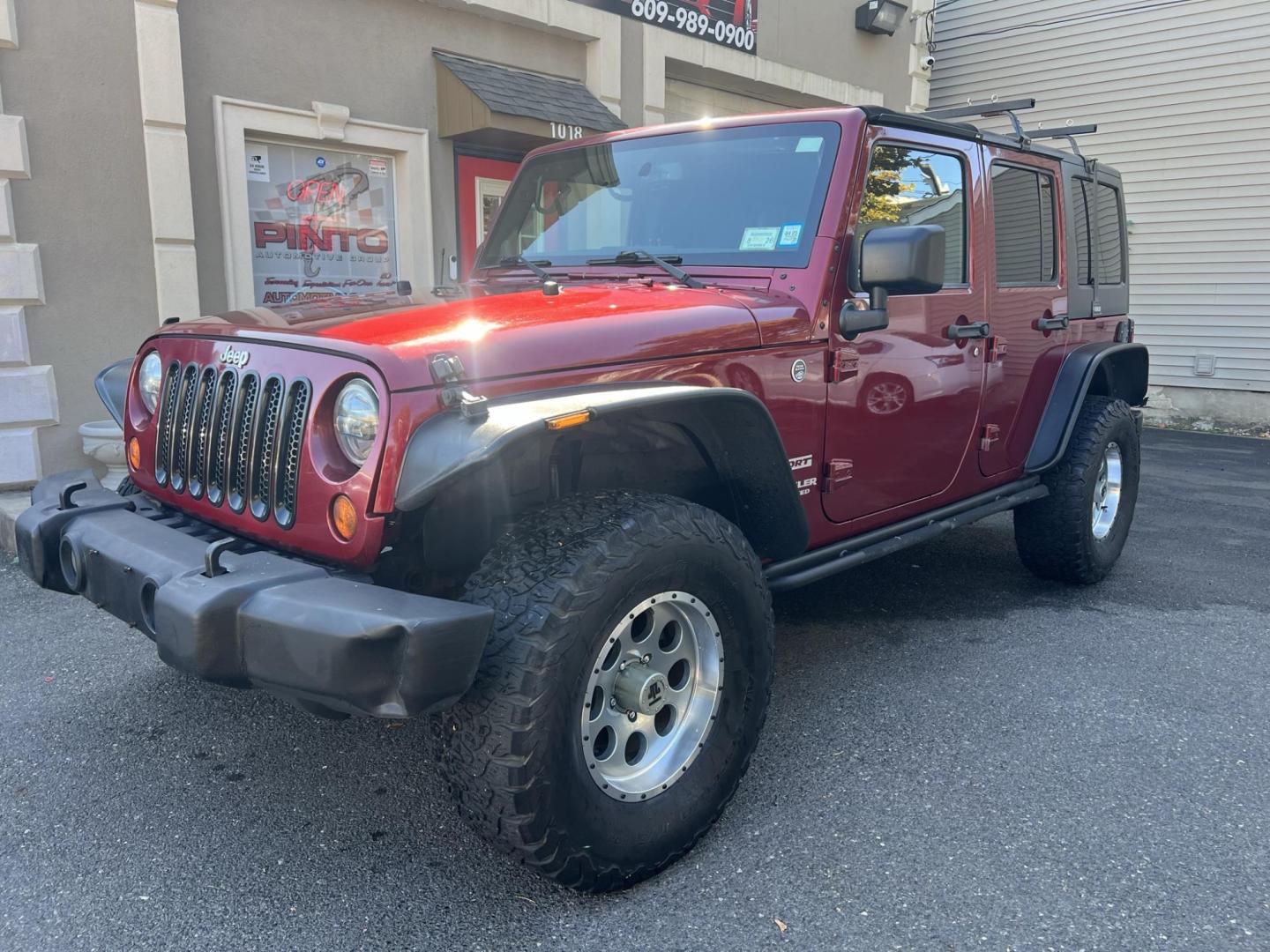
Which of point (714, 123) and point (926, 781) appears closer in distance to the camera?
point (926, 781)

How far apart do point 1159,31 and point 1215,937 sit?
39.9 ft

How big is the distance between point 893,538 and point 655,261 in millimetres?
1303

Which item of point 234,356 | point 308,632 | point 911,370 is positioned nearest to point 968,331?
point 911,370

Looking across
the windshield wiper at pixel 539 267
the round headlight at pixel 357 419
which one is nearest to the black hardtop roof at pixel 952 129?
the windshield wiper at pixel 539 267

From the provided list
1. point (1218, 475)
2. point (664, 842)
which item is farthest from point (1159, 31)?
point (664, 842)

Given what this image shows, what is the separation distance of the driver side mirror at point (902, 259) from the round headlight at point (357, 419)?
4.95 feet

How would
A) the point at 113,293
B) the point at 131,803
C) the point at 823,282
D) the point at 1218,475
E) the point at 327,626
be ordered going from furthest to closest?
1. the point at 1218,475
2. the point at 113,293
3. the point at 823,282
4. the point at 131,803
5. the point at 327,626

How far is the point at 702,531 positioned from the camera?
2348 mm

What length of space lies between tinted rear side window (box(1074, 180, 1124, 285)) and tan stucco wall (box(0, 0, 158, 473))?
5384 mm

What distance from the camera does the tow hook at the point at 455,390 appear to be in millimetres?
1997

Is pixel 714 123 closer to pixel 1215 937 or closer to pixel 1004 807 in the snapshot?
pixel 1004 807

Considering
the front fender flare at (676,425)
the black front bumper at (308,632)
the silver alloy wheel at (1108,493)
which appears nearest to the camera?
the black front bumper at (308,632)

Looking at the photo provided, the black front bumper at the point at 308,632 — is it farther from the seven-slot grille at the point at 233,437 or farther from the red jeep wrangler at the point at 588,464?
the seven-slot grille at the point at 233,437

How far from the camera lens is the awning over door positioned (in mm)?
7043
